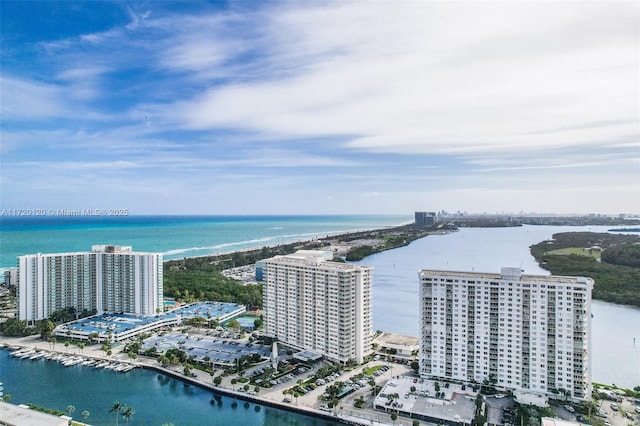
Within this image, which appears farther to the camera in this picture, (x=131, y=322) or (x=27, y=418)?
(x=131, y=322)

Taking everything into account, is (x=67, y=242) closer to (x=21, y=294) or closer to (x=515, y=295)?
(x=21, y=294)

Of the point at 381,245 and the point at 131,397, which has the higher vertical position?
the point at 381,245

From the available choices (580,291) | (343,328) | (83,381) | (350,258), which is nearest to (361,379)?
(343,328)

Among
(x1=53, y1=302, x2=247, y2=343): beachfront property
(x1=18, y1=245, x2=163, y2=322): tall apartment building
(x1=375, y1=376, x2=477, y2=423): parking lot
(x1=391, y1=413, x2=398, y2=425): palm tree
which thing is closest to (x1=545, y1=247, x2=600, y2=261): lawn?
(x1=375, y1=376, x2=477, y2=423): parking lot

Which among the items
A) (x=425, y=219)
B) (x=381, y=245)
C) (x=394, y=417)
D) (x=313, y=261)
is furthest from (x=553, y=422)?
(x=425, y=219)

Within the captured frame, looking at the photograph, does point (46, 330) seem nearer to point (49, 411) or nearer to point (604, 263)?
point (49, 411)

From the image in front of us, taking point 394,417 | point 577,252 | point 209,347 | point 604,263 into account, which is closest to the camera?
point 394,417

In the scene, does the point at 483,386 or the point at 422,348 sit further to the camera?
the point at 422,348
